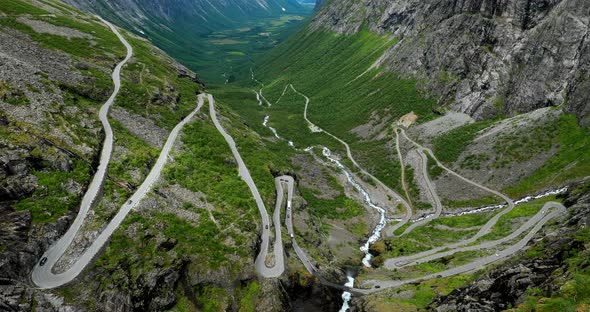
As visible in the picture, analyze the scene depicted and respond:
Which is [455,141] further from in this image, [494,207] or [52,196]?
[52,196]

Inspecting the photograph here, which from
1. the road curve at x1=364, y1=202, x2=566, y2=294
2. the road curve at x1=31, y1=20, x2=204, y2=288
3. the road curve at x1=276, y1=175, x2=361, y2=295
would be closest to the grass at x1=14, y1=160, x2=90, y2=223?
the road curve at x1=31, y1=20, x2=204, y2=288

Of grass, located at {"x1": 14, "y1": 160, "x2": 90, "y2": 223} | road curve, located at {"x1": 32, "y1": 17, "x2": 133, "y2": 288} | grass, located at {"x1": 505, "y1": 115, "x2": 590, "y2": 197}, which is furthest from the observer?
grass, located at {"x1": 505, "y1": 115, "x2": 590, "y2": 197}

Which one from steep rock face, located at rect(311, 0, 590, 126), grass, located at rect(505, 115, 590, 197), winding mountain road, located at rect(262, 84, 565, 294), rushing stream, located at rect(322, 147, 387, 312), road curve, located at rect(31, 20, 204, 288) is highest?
steep rock face, located at rect(311, 0, 590, 126)

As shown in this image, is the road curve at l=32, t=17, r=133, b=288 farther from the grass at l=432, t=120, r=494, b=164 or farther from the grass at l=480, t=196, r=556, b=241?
the grass at l=432, t=120, r=494, b=164

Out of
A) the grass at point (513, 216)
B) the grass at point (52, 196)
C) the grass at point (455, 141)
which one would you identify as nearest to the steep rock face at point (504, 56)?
the grass at point (455, 141)

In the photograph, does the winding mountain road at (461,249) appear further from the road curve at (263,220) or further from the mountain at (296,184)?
the road curve at (263,220)

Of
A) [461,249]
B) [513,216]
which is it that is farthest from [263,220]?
[513,216]

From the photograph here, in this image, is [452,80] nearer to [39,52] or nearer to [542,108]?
[542,108]

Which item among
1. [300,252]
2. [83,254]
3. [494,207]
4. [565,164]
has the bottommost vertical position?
[83,254]

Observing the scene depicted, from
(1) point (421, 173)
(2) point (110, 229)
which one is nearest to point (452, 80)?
(1) point (421, 173)

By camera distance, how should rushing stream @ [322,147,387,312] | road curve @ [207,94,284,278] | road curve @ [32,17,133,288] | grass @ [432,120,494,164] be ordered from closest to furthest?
road curve @ [32,17,133,288] < road curve @ [207,94,284,278] < rushing stream @ [322,147,387,312] < grass @ [432,120,494,164]
